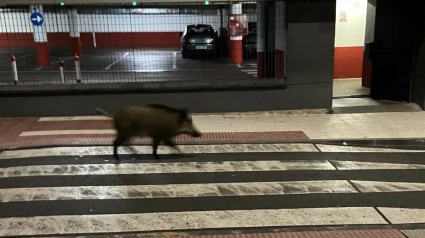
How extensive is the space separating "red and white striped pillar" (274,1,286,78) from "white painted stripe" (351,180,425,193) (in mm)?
4502

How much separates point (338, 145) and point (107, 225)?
4.58 m

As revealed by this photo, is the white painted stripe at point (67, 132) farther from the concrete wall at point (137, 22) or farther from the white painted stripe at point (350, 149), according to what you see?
the white painted stripe at point (350, 149)

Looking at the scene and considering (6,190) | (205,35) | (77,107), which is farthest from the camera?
(205,35)

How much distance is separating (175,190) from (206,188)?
43cm

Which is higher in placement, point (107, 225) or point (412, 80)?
point (412, 80)

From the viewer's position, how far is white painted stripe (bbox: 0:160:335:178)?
6.39 metres

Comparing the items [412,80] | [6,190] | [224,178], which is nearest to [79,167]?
[6,190]

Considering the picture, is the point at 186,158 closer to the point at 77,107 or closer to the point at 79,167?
the point at 79,167

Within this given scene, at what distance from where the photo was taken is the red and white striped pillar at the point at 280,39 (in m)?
9.66

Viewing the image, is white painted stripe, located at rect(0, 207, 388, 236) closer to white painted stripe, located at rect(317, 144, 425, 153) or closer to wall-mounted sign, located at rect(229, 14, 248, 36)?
white painted stripe, located at rect(317, 144, 425, 153)

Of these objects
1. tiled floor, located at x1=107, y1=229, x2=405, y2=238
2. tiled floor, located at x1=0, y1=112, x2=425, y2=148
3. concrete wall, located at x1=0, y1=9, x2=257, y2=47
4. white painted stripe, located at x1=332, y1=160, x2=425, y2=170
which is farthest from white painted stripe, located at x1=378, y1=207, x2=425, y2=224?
concrete wall, located at x1=0, y1=9, x2=257, y2=47

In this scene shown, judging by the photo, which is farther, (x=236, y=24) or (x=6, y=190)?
(x=236, y=24)

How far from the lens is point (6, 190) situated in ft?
18.9

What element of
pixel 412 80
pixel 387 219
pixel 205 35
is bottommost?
pixel 387 219
